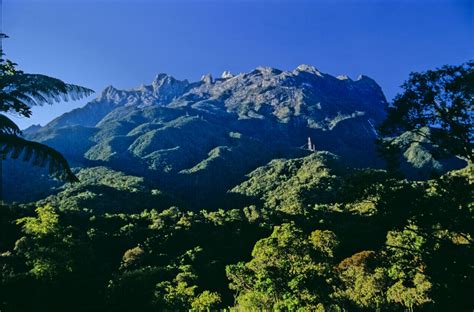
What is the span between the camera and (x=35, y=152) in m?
9.08

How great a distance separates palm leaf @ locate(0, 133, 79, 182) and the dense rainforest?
29.9ft

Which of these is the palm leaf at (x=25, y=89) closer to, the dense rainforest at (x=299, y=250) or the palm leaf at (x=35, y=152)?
the palm leaf at (x=35, y=152)

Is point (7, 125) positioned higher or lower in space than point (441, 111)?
lower

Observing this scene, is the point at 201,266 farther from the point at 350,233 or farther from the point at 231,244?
the point at 350,233

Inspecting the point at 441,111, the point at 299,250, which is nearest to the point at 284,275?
the point at 299,250

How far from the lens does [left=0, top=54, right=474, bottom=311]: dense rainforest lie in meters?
14.7

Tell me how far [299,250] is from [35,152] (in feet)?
85.8

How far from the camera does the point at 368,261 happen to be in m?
43.5

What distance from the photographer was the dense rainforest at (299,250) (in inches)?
579

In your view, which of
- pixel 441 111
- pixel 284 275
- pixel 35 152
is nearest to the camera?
pixel 35 152

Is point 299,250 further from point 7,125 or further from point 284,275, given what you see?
point 7,125

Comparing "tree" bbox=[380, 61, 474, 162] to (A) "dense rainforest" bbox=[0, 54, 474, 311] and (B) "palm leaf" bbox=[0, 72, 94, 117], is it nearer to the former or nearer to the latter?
(A) "dense rainforest" bbox=[0, 54, 474, 311]

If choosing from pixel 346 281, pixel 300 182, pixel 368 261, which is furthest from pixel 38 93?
pixel 300 182

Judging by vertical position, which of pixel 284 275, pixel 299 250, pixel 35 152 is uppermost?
pixel 299 250
